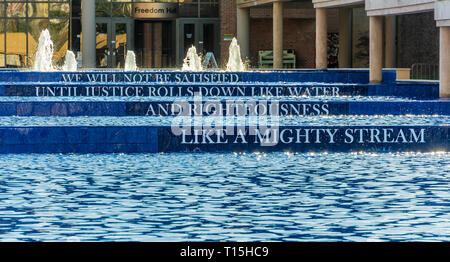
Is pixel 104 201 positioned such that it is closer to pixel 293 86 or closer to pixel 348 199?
pixel 348 199

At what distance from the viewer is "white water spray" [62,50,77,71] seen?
4149 cm

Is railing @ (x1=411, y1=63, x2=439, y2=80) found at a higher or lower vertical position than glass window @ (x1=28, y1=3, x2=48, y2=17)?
lower

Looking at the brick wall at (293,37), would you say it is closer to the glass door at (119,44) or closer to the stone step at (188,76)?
the glass door at (119,44)

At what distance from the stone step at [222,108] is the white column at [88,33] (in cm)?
2422

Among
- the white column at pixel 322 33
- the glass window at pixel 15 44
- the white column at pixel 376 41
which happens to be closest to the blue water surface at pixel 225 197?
the white column at pixel 376 41

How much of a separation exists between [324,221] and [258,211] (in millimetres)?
848

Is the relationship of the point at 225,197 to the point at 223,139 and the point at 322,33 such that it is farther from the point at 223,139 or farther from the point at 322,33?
the point at 322,33

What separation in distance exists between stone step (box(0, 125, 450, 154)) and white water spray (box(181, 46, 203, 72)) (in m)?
29.8

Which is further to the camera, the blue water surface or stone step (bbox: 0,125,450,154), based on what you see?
stone step (bbox: 0,125,450,154)

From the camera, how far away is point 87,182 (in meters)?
11.6

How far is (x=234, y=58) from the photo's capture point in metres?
44.5

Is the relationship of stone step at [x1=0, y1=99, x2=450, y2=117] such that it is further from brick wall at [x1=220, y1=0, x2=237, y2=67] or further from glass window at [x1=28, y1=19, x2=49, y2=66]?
glass window at [x1=28, y1=19, x2=49, y2=66]

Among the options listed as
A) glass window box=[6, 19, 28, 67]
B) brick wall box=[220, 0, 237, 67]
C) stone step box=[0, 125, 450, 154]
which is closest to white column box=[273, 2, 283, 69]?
brick wall box=[220, 0, 237, 67]
